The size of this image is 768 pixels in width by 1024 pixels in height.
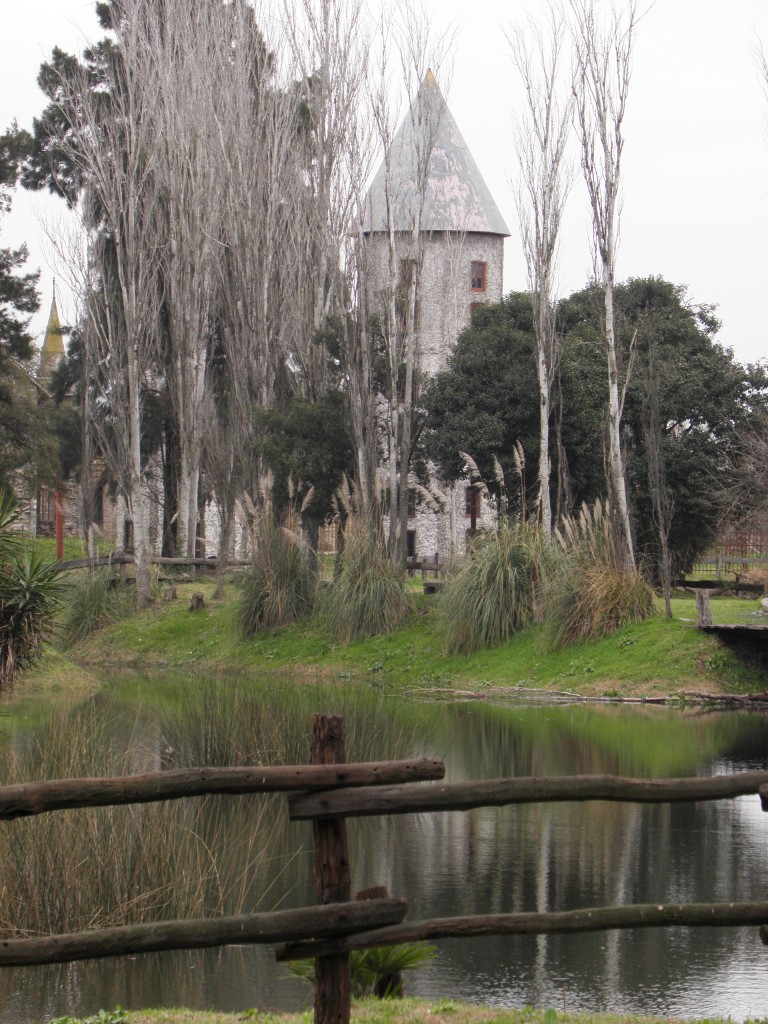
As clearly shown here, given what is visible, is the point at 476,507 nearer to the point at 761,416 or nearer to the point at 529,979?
the point at 761,416

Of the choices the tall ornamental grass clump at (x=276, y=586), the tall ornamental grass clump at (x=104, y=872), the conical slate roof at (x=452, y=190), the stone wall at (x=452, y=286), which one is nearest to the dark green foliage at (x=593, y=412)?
the tall ornamental grass clump at (x=276, y=586)

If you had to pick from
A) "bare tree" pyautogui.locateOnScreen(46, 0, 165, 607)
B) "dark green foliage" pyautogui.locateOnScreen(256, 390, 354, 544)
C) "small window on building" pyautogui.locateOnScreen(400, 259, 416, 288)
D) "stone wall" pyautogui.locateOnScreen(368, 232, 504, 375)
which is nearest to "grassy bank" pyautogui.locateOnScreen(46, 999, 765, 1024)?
"small window on building" pyautogui.locateOnScreen(400, 259, 416, 288)

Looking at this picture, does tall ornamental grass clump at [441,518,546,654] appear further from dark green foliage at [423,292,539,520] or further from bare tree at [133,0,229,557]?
bare tree at [133,0,229,557]

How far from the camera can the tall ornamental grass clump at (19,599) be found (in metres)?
12.4

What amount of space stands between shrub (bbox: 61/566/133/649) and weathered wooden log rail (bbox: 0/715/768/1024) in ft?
82.1

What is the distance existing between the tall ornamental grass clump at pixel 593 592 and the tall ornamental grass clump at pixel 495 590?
24.3 inches

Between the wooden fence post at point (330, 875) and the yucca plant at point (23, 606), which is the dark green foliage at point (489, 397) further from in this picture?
the wooden fence post at point (330, 875)

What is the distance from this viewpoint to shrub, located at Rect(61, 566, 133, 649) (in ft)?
101

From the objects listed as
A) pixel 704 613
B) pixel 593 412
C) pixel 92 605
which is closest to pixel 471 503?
pixel 593 412

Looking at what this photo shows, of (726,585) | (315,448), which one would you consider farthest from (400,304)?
(726,585)

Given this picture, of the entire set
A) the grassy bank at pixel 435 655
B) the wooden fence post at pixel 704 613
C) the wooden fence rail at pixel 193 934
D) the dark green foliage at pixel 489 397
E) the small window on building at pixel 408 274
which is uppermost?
the small window on building at pixel 408 274

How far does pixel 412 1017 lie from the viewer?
6.09 m

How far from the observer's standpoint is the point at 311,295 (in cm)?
3519

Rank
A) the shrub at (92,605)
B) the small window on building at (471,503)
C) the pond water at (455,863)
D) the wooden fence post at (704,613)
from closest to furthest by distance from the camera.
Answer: the pond water at (455,863)
the wooden fence post at (704,613)
the shrub at (92,605)
the small window on building at (471,503)
